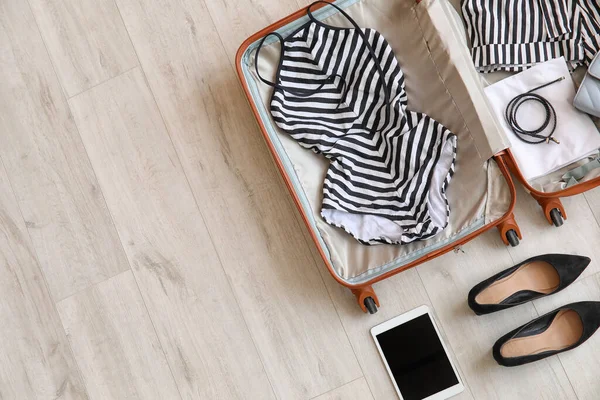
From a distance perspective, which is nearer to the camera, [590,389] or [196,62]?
[590,389]

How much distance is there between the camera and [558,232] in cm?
121

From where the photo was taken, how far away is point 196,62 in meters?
1.32

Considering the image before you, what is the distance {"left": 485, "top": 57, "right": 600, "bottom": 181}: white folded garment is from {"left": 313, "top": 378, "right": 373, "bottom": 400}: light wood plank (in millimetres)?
570

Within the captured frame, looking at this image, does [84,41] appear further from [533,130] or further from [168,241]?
[533,130]

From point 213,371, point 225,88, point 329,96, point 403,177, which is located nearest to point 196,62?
point 225,88

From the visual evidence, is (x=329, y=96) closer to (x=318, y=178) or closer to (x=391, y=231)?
(x=318, y=178)

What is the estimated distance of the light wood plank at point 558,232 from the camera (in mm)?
1211

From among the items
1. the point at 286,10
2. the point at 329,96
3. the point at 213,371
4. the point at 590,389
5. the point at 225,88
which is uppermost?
the point at 286,10

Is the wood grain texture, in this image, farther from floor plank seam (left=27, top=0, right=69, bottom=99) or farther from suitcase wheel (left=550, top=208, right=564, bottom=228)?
floor plank seam (left=27, top=0, right=69, bottom=99)

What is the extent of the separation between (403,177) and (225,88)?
1.54 ft

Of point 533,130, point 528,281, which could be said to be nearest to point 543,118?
point 533,130

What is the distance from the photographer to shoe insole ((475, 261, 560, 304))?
46.6 inches

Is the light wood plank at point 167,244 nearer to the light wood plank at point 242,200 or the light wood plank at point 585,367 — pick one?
the light wood plank at point 242,200

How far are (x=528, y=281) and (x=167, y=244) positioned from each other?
80cm
